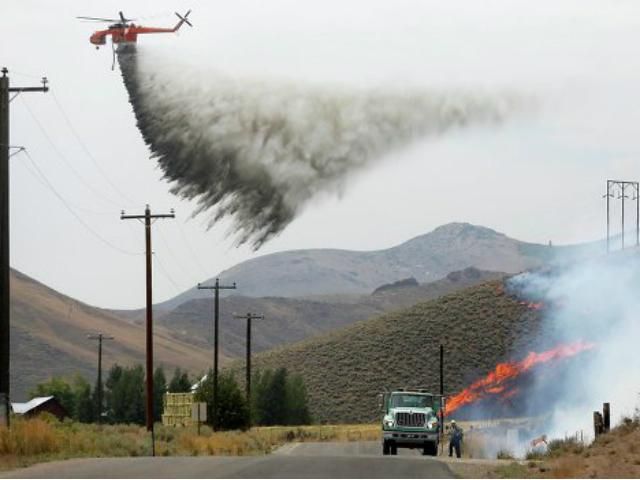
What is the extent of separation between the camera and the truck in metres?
49.5

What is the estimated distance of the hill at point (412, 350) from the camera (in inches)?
5005

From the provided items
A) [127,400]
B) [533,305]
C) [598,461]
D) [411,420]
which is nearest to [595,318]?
[533,305]

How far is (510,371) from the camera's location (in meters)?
116

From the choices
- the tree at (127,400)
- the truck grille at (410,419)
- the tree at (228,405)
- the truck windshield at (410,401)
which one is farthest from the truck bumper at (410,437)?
the tree at (127,400)

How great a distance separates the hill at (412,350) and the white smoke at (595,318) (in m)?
7.11

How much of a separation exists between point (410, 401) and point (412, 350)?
3315 inches

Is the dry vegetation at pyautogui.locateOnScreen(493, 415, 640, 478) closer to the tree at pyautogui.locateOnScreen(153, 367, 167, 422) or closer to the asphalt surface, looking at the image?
the asphalt surface

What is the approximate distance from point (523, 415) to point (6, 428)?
75978mm

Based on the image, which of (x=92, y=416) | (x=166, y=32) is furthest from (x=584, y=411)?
(x=92, y=416)

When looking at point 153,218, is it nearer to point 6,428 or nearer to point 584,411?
point 6,428

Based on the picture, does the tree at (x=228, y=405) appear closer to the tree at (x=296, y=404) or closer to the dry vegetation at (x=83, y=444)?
the dry vegetation at (x=83, y=444)

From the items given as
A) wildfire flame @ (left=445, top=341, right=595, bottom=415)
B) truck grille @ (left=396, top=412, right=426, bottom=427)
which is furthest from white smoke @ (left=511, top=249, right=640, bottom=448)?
truck grille @ (left=396, top=412, right=426, bottom=427)

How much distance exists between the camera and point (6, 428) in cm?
3922

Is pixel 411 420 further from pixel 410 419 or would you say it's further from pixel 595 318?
pixel 595 318
